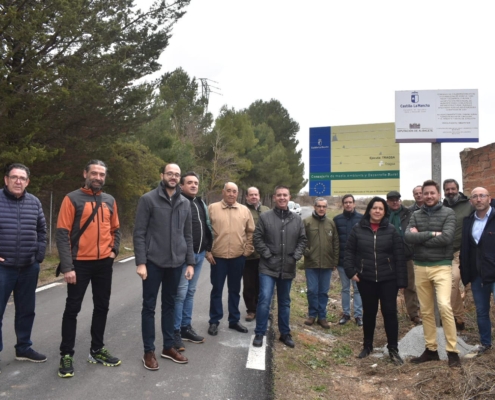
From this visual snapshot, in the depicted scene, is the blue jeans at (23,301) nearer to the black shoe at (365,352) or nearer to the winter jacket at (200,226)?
the winter jacket at (200,226)

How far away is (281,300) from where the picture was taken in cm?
571

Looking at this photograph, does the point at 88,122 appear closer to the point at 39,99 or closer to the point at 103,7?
the point at 39,99

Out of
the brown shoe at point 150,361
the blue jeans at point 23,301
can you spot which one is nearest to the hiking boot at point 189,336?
the brown shoe at point 150,361

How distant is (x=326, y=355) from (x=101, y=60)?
37.1 ft

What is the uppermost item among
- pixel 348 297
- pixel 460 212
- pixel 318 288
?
pixel 460 212

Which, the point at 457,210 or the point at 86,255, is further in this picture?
the point at 457,210

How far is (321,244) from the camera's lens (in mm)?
6844

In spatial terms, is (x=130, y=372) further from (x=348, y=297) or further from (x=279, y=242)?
(x=348, y=297)

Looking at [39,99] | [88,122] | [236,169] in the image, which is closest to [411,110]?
[39,99]

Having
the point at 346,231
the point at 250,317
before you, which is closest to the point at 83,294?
the point at 250,317

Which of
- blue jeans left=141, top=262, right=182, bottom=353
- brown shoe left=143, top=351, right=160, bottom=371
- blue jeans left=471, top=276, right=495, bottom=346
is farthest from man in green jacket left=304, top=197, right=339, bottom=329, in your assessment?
brown shoe left=143, top=351, right=160, bottom=371

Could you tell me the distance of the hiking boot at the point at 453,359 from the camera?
15.4 ft

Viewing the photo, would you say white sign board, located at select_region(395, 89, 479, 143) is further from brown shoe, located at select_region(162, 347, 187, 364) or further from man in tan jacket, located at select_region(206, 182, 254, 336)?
brown shoe, located at select_region(162, 347, 187, 364)

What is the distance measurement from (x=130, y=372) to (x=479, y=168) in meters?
5.79
